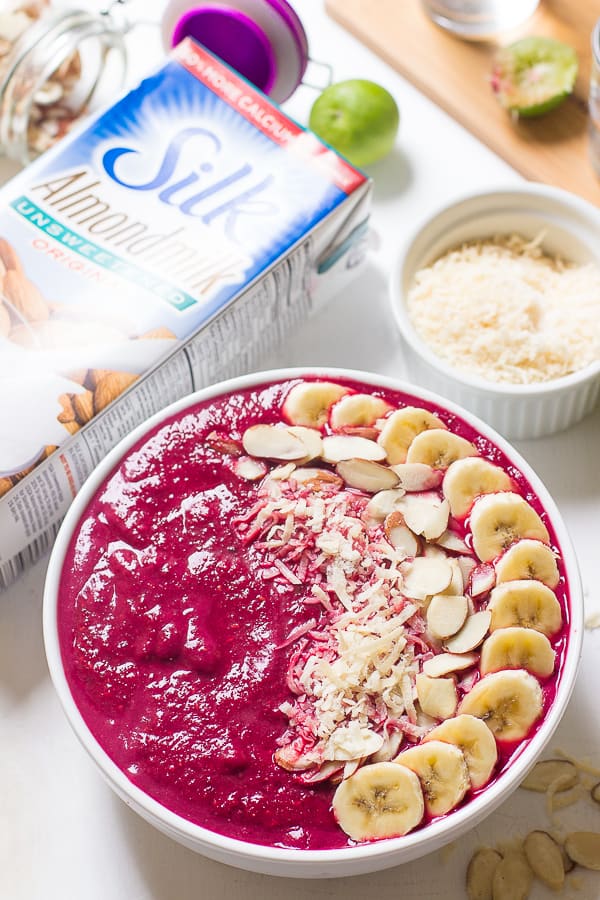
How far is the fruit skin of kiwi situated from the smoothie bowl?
30.0 inches

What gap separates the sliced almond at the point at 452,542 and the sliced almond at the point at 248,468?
0.26 meters

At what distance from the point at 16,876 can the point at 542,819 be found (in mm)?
707

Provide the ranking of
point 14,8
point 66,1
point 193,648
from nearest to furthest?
point 193,648 → point 14,8 → point 66,1

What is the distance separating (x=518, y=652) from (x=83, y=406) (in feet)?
2.32

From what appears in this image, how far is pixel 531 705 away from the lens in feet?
4.38

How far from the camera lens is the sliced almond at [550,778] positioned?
1.51m

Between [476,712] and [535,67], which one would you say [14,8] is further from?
[476,712]

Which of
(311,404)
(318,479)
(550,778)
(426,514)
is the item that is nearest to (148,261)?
(311,404)

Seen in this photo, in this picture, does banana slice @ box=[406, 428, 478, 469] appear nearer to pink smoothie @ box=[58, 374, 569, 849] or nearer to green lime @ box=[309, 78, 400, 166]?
pink smoothie @ box=[58, 374, 569, 849]

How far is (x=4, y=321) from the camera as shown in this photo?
1.67 m

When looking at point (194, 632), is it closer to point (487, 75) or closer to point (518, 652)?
point (518, 652)

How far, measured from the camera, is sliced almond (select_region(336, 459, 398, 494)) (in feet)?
4.99

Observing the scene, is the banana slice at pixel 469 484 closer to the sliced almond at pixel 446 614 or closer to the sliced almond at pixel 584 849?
the sliced almond at pixel 446 614

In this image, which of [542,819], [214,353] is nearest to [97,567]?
[214,353]
